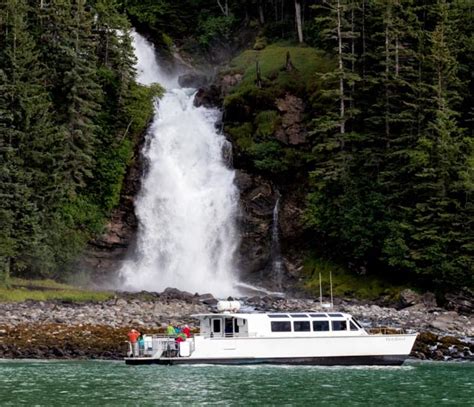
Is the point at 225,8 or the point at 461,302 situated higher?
the point at 225,8

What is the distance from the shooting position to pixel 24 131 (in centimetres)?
5806

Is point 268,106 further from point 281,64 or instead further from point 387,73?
point 387,73

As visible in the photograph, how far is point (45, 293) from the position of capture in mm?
51094

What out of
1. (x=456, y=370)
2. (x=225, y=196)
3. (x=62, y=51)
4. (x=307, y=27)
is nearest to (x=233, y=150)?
(x=225, y=196)

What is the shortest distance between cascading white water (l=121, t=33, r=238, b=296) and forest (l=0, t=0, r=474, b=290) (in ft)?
6.60

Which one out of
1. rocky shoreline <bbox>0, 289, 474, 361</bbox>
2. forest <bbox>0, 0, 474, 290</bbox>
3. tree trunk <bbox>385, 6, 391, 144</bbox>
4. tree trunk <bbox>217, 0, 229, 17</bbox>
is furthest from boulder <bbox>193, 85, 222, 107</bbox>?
rocky shoreline <bbox>0, 289, 474, 361</bbox>

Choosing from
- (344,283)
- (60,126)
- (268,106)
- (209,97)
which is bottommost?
(344,283)

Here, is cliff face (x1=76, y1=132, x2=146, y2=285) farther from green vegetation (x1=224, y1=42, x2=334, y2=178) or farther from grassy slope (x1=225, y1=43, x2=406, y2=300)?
grassy slope (x1=225, y1=43, x2=406, y2=300)

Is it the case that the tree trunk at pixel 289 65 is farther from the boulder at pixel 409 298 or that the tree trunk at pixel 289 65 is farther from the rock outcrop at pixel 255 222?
the boulder at pixel 409 298

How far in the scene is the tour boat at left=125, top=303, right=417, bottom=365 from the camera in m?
35.5

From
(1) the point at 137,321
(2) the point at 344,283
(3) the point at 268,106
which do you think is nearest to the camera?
(1) the point at 137,321

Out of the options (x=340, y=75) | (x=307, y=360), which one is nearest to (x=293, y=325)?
A: (x=307, y=360)

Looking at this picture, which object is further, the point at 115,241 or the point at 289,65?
the point at 289,65

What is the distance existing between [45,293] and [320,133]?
2259cm
